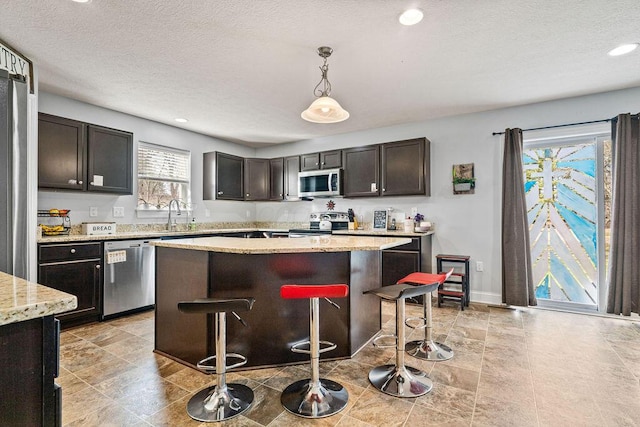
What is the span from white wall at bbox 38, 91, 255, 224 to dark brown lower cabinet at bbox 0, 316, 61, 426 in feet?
11.6

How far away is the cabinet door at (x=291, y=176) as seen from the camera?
18.3 ft

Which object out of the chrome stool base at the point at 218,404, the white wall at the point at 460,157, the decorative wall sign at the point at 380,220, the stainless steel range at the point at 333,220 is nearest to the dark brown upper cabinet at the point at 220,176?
the white wall at the point at 460,157

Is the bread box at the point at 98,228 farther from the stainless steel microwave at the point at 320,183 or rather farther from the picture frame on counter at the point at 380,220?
the picture frame on counter at the point at 380,220

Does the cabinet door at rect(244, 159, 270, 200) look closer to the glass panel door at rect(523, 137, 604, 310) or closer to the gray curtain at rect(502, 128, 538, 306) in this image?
the gray curtain at rect(502, 128, 538, 306)

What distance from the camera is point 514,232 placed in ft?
12.6

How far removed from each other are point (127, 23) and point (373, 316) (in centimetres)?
307

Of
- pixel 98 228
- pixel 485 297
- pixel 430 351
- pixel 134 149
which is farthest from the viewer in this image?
pixel 134 149

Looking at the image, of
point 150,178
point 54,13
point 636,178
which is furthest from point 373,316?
point 150,178

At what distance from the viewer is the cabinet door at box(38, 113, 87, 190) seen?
3.24 meters

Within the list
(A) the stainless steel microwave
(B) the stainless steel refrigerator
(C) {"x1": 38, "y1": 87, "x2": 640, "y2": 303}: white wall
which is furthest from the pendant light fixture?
(C) {"x1": 38, "y1": 87, "x2": 640, "y2": 303}: white wall

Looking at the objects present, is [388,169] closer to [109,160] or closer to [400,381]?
[400,381]

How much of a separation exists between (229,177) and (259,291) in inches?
139

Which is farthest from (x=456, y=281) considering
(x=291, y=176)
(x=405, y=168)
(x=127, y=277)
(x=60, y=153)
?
(x=60, y=153)

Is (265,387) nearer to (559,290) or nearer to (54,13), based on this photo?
(54,13)
